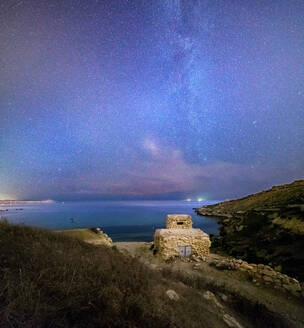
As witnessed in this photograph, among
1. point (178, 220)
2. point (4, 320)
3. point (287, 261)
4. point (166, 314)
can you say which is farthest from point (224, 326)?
point (178, 220)

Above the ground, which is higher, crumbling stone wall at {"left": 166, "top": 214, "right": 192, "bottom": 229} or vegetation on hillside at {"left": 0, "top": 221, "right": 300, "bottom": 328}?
vegetation on hillside at {"left": 0, "top": 221, "right": 300, "bottom": 328}

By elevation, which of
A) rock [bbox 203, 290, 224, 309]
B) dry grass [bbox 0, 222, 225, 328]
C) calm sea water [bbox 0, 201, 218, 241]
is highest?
dry grass [bbox 0, 222, 225, 328]

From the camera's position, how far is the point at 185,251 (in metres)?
16.2

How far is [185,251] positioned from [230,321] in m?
12.2

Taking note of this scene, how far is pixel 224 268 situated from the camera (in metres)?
12.5

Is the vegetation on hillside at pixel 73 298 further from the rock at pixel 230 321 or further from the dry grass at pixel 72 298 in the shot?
the rock at pixel 230 321

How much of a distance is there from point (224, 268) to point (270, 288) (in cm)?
348

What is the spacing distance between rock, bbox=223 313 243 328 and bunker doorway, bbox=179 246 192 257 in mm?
11614

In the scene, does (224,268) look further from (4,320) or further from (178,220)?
(4,320)

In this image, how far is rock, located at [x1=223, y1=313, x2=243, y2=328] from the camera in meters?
4.58

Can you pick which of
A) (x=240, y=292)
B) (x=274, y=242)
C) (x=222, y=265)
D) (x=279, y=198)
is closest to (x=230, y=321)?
(x=240, y=292)

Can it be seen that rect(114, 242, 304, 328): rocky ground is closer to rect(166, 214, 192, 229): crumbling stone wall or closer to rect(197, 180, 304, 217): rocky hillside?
rect(166, 214, 192, 229): crumbling stone wall

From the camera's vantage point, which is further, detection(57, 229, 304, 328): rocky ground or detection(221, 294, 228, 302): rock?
detection(221, 294, 228, 302): rock

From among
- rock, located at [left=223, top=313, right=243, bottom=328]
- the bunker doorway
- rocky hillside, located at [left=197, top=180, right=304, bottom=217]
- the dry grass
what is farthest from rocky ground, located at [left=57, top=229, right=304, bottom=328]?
rocky hillside, located at [left=197, top=180, right=304, bottom=217]
